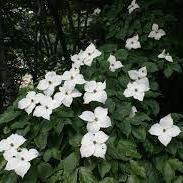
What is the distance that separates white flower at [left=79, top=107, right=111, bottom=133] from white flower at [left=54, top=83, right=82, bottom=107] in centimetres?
12

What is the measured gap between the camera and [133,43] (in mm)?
3057

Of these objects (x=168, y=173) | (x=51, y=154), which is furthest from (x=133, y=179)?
(x=51, y=154)

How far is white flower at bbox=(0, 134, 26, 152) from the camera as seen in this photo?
2.11m

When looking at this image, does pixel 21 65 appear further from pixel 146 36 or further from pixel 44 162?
pixel 44 162

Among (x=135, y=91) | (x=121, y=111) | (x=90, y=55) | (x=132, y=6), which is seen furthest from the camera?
(x=132, y=6)

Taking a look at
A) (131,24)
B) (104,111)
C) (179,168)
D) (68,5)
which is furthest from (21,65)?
(179,168)

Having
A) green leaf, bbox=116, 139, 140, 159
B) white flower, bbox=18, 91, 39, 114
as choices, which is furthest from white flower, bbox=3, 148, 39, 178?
green leaf, bbox=116, 139, 140, 159

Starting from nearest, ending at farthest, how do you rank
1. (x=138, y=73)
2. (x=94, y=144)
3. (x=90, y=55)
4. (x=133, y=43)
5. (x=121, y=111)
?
(x=94, y=144), (x=121, y=111), (x=138, y=73), (x=90, y=55), (x=133, y=43)

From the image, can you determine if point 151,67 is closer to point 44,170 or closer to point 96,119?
point 96,119

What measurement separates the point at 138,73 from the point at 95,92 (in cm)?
41

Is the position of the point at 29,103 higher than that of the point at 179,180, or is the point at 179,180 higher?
the point at 29,103

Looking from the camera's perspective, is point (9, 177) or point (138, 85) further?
point (138, 85)

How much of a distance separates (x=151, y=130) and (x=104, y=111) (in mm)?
239

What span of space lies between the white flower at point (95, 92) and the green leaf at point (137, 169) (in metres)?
0.40
